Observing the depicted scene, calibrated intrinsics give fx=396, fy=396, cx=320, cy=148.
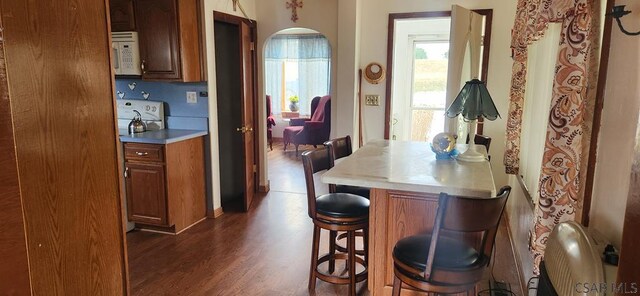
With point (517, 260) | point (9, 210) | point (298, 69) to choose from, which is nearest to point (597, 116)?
point (517, 260)

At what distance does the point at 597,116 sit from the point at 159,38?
10.8ft

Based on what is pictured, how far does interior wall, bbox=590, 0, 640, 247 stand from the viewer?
113 cm

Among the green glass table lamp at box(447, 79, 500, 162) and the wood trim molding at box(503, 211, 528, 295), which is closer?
the green glass table lamp at box(447, 79, 500, 162)

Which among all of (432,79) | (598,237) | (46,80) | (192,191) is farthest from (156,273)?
(432,79)

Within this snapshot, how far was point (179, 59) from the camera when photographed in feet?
11.4

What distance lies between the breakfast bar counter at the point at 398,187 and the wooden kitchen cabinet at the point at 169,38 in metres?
1.98

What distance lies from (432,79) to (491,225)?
4720 millimetres

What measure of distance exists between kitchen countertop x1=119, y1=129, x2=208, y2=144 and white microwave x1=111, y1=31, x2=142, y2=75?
585 mm

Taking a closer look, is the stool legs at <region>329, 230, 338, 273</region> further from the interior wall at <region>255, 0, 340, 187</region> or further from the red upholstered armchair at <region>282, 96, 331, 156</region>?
the red upholstered armchair at <region>282, 96, 331, 156</region>

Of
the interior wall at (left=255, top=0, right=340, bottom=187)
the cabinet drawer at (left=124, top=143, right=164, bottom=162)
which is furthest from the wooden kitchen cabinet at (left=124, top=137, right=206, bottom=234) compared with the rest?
the interior wall at (left=255, top=0, right=340, bottom=187)

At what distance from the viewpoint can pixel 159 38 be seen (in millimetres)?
3490

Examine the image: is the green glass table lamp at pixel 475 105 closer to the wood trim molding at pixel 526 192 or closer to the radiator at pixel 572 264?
the wood trim molding at pixel 526 192

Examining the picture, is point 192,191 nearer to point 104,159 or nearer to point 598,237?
point 104,159

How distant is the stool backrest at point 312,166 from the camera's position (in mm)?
2205
